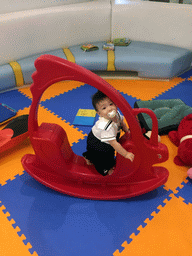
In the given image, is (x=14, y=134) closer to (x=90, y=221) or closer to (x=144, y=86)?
(x=90, y=221)

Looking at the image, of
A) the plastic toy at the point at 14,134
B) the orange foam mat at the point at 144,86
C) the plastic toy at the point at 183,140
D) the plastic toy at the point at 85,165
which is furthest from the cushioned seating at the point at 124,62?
the plastic toy at the point at 85,165

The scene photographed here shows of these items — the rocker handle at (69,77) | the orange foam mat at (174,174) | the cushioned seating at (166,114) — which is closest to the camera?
the rocker handle at (69,77)

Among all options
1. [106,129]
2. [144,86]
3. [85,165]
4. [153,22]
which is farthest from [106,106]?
[153,22]

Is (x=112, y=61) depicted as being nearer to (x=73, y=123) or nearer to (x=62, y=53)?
(x=62, y=53)

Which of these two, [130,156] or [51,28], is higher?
[51,28]

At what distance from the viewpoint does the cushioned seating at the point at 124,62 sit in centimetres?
279

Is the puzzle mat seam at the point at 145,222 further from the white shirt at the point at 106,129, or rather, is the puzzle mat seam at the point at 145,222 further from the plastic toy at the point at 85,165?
the white shirt at the point at 106,129

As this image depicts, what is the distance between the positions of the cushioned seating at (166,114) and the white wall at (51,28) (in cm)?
161

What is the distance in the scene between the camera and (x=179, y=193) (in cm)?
159

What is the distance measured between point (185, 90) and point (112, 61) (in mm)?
923

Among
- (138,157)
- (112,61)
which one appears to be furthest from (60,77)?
(112,61)

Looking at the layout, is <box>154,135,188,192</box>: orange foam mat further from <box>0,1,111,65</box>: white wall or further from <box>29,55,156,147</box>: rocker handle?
<box>0,1,111,65</box>: white wall

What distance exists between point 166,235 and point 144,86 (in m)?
1.87

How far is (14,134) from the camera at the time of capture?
1.94 metres
